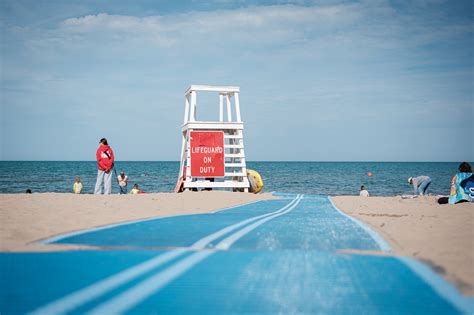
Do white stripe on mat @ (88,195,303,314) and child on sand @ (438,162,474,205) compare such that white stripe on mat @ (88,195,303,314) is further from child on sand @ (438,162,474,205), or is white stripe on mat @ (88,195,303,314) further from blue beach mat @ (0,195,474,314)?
child on sand @ (438,162,474,205)

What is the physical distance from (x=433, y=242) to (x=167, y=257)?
3.92 metres

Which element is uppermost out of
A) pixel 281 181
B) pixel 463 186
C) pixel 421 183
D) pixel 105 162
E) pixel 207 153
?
pixel 207 153

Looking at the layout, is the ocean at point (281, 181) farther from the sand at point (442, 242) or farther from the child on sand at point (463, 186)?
the sand at point (442, 242)

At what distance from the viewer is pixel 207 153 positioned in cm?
2394

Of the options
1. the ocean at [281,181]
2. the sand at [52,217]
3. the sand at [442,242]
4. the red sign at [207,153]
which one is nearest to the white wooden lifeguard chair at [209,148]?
the red sign at [207,153]

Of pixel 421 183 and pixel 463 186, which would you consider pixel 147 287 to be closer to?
pixel 463 186

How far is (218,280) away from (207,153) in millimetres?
19356

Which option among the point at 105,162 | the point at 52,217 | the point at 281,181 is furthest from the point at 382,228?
the point at 281,181

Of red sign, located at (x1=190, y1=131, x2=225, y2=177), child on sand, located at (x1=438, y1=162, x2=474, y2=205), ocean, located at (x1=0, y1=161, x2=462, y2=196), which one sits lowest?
ocean, located at (x1=0, y1=161, x2=462, y2=196)

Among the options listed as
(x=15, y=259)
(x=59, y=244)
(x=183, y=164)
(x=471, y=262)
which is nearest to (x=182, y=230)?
(x=59, y=244)

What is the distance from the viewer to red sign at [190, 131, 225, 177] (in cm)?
2377

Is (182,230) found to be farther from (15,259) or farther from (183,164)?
(183,164)

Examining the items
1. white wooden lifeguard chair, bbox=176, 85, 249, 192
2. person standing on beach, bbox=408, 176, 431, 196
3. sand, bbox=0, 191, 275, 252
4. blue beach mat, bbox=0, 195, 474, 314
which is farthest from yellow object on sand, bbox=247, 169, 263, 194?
blue beach mat, bbox=0, 195, 474, 314

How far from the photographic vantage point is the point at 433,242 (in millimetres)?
7180
